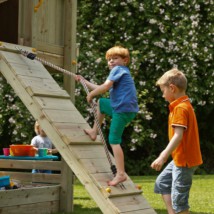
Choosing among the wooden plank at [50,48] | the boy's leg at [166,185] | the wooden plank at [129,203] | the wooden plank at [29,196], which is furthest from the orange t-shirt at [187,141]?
the wooden plank at [50,48]

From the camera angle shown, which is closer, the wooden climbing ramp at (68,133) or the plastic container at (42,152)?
the wooden climbing ramp at (68,133)

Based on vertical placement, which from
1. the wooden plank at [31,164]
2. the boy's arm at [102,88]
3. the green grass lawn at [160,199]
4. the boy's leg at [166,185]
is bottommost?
the green grass lawn at [160,199]

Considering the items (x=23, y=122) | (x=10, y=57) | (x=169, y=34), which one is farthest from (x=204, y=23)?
(x=10, y=57)

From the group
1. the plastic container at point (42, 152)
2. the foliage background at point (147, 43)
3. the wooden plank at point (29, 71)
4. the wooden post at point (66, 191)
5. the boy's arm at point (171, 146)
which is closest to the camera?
the boy's arm at point (171, 146)

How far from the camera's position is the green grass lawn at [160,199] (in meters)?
7.93

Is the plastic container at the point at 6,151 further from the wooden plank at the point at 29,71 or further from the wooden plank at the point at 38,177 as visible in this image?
the wooden plank at the point at 29,71

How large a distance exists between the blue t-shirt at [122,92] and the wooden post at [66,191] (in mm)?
2173

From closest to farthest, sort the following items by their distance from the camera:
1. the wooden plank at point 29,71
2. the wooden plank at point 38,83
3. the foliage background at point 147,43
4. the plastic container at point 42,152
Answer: the wooden plank at point 38,83 → the wooden plank at point 29,71 → the plastic container at point 42,152 → the foliage background at point 147,43

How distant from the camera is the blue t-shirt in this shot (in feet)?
19.1

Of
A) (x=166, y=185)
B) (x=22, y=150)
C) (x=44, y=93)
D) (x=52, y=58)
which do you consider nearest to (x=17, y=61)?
(x=44, y=93)

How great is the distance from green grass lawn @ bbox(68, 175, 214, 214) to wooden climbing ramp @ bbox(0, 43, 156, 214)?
1841 mm

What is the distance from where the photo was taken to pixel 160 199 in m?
9.23

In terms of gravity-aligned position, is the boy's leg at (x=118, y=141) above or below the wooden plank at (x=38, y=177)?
above

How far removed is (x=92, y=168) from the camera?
5.59 metres
